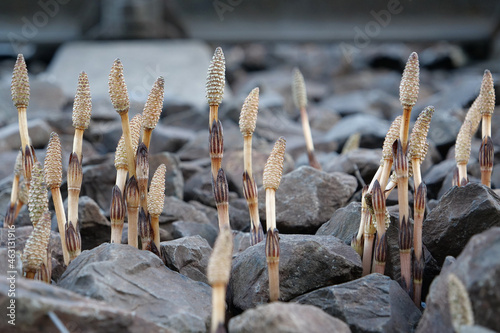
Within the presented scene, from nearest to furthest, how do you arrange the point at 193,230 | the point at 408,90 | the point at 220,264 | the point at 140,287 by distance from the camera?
1. the point at 220,264
2. the point at 140,287
3. the point at 408,90
4. the point at 193,230

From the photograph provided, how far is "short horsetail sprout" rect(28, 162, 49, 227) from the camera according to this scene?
1954 mm

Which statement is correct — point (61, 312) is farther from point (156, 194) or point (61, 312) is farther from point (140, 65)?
point (140, 65)

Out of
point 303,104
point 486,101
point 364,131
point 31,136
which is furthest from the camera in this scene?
point 364,131

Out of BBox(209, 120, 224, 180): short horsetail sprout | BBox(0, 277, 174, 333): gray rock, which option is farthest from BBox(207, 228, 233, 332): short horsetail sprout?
BBox(209, 120, 224, 180): short horsetail sprout

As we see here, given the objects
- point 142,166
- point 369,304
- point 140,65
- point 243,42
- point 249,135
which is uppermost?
point 243,42

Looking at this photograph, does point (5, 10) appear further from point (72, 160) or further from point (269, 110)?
point (72, 160)

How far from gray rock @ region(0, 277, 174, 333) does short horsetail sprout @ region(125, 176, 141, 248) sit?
48 cm

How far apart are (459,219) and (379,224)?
1.08ft

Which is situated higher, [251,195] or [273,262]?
[251,195]

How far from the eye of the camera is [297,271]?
1981mm

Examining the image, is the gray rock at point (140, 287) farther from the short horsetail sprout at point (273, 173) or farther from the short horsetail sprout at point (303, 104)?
the short horsetail sprout at point (303, 104)

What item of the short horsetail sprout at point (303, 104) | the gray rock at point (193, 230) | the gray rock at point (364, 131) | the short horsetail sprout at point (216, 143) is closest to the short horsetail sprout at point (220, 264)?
the short horsetail sprout at point (216, 143)

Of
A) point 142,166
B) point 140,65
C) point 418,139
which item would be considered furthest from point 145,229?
point 140,65

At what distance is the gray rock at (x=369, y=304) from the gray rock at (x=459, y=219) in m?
0.31
